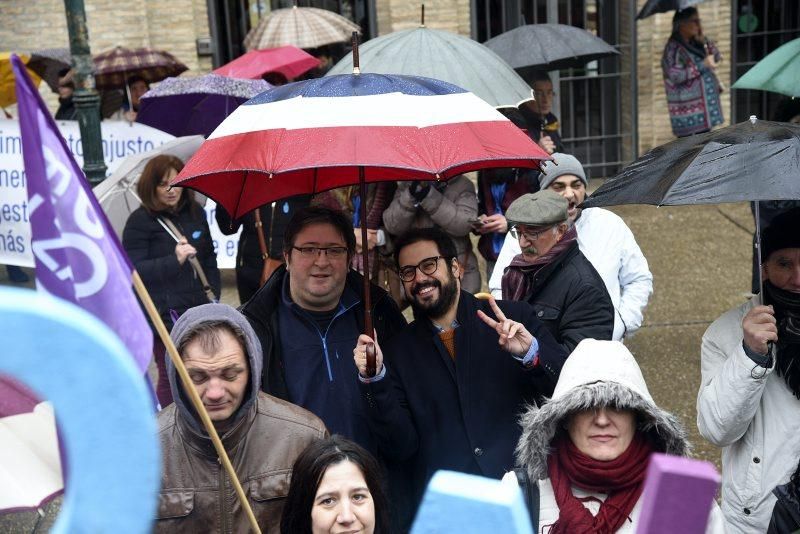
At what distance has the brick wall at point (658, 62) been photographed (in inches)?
514

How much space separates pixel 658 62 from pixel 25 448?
12020mm

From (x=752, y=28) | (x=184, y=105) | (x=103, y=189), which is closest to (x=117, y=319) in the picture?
(x=103, y=189)

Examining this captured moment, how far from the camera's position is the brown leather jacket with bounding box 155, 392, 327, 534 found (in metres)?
3.01

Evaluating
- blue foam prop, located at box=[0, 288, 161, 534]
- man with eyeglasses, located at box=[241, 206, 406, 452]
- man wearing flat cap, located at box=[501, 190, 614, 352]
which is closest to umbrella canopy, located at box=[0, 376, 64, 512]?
blue foam prop, located at box=[0, 288, 161, 534]

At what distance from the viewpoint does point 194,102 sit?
302 inches

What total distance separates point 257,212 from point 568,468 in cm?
381

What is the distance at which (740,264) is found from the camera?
9.99 metres

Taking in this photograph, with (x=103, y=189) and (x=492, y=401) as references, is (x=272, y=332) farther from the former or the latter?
(x=103, y=189)

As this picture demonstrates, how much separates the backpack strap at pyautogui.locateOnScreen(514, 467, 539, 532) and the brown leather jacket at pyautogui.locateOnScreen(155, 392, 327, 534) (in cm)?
64

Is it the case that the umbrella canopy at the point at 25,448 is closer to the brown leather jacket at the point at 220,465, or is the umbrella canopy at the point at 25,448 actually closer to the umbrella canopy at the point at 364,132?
the brown leather jacket at the point at 220,465

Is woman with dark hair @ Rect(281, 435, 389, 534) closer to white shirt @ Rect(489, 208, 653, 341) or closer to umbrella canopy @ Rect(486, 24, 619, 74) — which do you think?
white shirt @ Rect(489, 208, 653, 341)

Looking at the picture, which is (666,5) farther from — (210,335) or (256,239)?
(210,335)

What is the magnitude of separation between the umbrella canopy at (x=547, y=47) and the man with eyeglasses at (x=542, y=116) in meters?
0.15

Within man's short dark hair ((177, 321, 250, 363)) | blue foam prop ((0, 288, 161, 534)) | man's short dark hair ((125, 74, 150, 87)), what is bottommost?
man's short dark hair ((177, 321, 250, 363))
